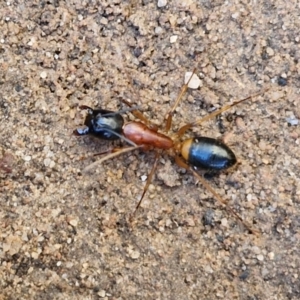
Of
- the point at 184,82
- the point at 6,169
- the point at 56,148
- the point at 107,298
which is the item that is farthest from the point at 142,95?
the point at 107,298

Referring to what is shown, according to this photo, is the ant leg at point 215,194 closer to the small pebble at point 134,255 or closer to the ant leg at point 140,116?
the ant leg at point 140,116

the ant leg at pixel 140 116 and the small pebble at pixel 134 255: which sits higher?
the ant leg at pixel 140 116

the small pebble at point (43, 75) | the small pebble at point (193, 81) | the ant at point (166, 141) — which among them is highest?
the small pebble at point (193, 81)

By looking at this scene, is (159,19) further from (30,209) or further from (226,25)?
(30,209)

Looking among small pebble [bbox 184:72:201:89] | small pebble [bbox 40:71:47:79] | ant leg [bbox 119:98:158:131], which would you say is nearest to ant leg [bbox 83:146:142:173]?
ant leg [bbox 119:98:158:131]

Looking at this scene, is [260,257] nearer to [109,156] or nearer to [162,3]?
[109,156]

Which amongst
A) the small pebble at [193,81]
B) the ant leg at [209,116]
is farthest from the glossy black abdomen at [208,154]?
the small pebble at [193,81]

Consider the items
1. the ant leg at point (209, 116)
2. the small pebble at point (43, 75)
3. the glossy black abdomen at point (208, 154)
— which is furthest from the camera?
the small pebble at point (43, 75)
